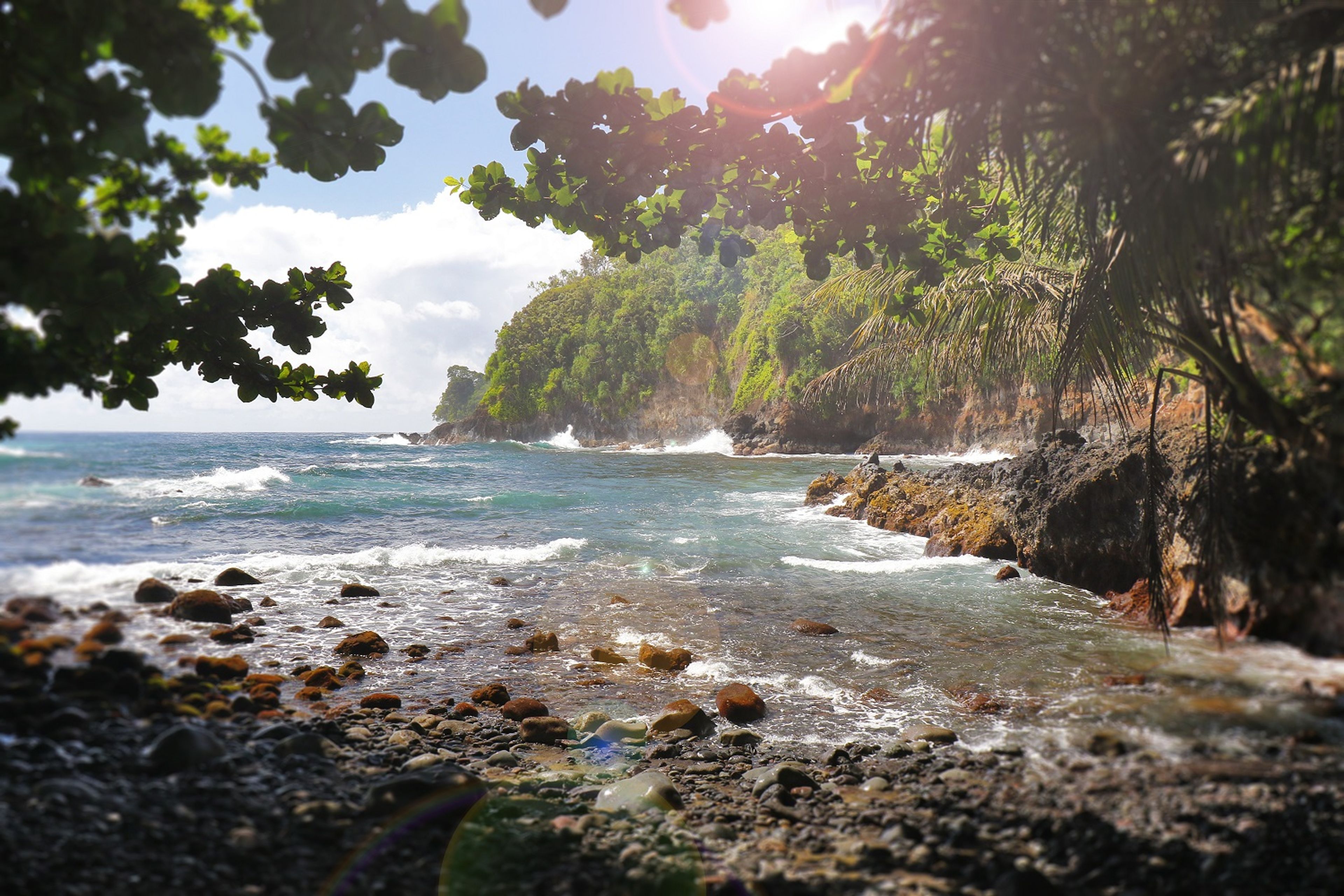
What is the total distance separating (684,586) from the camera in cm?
832

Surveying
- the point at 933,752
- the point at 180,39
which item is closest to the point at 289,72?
the point at 180,39

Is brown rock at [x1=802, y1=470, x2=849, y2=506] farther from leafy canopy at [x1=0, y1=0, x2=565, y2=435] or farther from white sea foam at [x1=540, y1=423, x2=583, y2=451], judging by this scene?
white sea foam at [x1=540, y1=423, x2=583, y2=451]

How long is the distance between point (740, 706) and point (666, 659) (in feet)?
3.91

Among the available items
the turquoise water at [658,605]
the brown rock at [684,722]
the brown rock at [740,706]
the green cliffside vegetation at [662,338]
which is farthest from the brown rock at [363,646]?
the green cliffside vegetation at [662,338]

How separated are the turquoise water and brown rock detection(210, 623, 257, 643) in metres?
0.09

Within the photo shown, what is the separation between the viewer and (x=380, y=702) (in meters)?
4.39

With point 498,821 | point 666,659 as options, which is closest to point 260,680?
point 498,821

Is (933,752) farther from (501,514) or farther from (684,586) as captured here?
(501,514)

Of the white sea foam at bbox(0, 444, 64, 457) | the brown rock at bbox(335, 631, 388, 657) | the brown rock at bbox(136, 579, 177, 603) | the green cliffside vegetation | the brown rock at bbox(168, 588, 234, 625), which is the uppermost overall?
the green cliffside vegetation

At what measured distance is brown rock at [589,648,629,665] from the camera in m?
5.67

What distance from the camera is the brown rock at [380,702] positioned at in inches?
171

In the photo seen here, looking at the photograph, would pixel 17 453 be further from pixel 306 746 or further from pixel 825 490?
pixel 825 490

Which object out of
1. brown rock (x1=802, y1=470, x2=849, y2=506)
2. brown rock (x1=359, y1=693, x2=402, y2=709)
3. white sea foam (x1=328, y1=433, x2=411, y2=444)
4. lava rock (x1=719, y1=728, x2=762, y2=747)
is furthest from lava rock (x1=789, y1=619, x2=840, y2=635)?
white sea foam (x1=328, y1=433, x2=411, y2=444)

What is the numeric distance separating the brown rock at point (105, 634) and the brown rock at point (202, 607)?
0.28 metres
